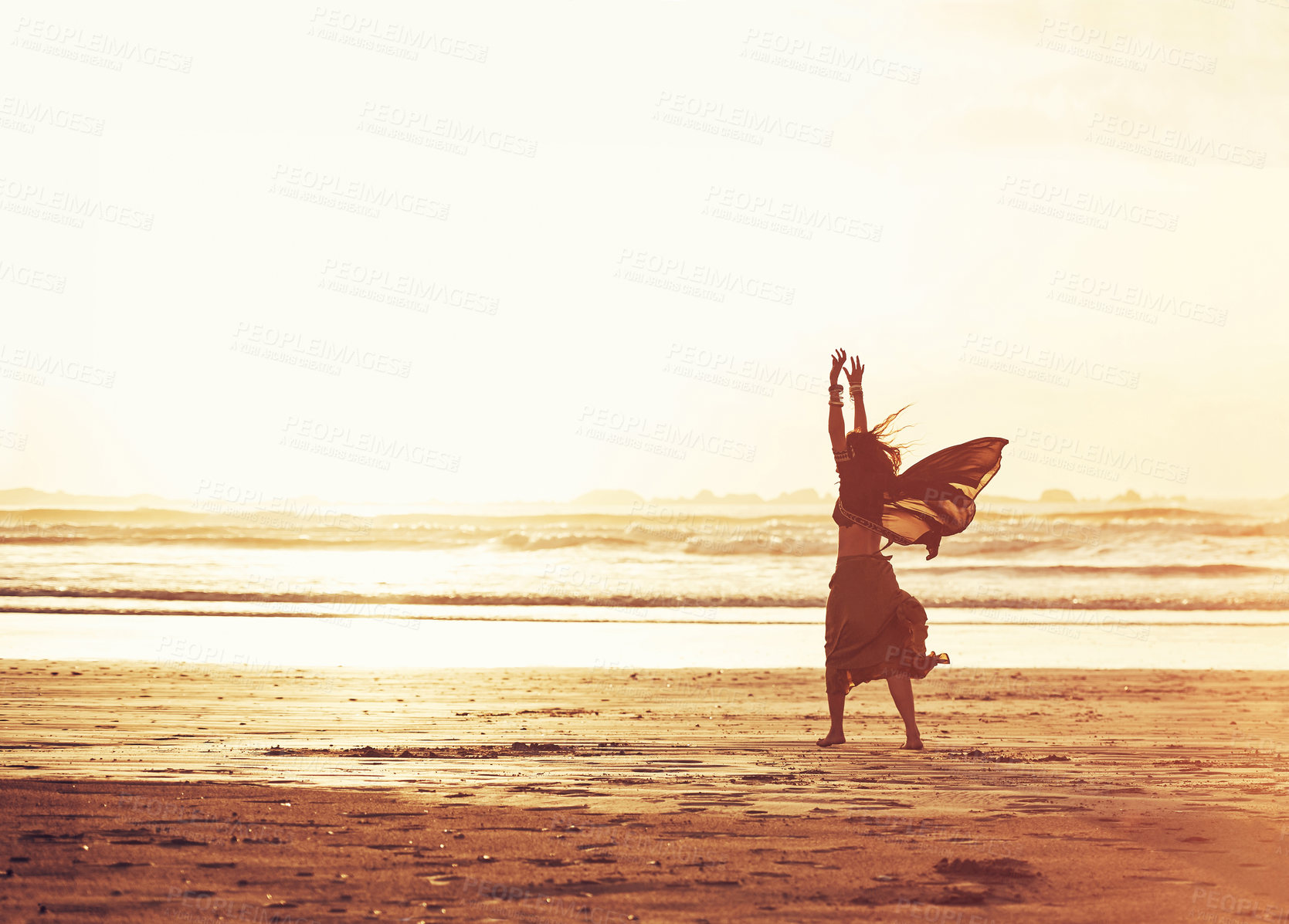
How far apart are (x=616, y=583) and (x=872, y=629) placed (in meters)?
19.8

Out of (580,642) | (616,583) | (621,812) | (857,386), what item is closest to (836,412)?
(857,386)

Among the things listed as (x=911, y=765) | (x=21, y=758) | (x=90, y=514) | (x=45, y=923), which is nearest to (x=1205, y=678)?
(x=911, y=765)

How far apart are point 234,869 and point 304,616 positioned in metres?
→ 16.3

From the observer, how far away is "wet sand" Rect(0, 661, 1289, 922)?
4.72 metres

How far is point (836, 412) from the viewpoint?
8570mm

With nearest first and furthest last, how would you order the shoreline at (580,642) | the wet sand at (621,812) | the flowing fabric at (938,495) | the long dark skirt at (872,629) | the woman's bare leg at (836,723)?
the wet sand at (621,812) < the long dark skirt at (872,629) < the woman's bare leg at (836,723) < the flowing fabric at (938,495) < the shoreline at (580,642)

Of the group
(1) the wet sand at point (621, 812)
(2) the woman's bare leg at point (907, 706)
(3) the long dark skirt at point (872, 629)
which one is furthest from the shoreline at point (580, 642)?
(2) the woman's bare leg at point (907, 706)

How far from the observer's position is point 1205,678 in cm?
1439

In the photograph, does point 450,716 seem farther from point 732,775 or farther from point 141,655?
point 141,655

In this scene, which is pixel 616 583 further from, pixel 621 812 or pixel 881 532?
pixel 621 812

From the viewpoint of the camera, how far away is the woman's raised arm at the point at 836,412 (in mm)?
8578

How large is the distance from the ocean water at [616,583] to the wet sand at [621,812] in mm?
5469

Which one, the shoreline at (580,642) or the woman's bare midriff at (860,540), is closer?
the woman's bare midriff at (860,540)

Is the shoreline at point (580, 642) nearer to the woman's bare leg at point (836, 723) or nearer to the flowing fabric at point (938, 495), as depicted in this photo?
the woman's bare leg at point (836, 723)
